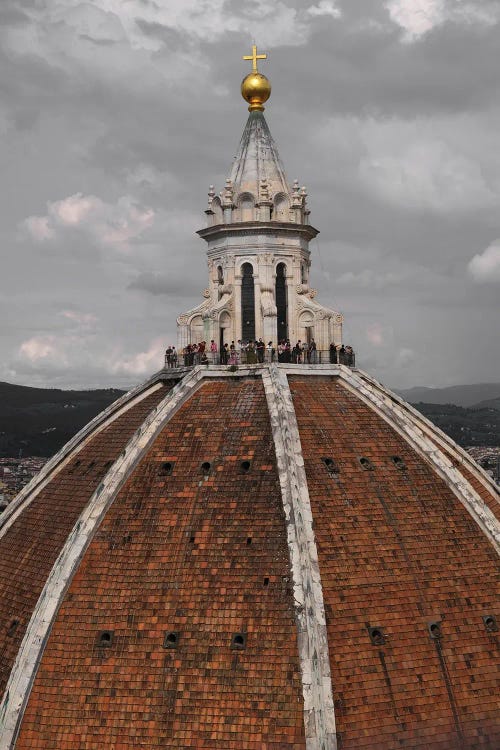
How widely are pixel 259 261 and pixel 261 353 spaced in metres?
3.81

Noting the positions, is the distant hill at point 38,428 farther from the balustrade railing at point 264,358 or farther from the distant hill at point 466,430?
the balustrade railing at point 264,358

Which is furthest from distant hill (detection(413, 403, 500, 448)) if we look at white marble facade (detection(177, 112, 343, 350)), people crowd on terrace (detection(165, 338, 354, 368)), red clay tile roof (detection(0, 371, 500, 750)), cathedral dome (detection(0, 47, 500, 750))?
red clay tile roof (detection(0, 371, 500, 750))

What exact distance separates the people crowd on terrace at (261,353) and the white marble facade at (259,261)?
515mm

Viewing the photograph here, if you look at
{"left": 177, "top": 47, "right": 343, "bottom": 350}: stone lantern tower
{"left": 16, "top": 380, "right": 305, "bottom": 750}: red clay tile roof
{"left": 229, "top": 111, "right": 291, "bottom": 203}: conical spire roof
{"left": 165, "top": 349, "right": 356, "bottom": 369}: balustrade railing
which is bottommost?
{"left": 16, "top": 380, "right": 305, "bottom": 750}: red clay tile roof

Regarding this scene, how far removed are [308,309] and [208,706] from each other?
15275mm

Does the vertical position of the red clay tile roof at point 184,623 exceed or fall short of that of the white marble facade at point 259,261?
it falls short

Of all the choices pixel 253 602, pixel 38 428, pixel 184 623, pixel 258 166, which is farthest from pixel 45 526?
pixel 38 428

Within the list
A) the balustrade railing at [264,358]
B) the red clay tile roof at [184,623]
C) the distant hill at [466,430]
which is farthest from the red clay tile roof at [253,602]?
the distant hill at [466,430]

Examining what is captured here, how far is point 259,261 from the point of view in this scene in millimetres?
35906

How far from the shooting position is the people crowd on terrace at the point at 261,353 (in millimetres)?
34031

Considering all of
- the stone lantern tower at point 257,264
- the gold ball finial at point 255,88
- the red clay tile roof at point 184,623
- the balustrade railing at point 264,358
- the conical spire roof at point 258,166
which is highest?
the gold ball finial at point 255,88

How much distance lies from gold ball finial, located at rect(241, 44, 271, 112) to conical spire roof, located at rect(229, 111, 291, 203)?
0.36 m

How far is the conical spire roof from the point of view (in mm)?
36031

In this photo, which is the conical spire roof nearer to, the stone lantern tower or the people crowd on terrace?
the stone lantern tower
